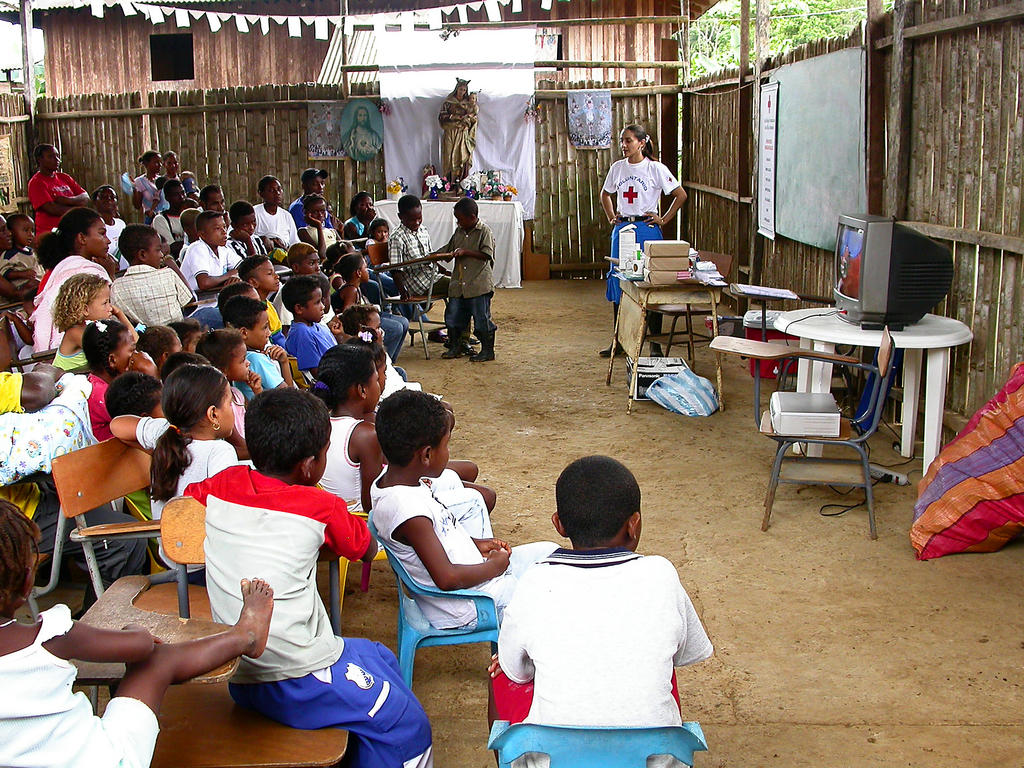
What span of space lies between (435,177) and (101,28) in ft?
24.7

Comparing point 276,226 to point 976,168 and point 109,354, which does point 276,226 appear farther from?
point 976,168

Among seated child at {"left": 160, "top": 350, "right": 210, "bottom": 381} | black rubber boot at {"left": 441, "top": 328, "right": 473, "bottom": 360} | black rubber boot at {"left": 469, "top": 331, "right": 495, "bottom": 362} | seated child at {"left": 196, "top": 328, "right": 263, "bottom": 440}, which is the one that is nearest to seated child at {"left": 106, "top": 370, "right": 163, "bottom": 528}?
seated child at {"left": 160, "top": 350, "right": 210, "bottom": 381}

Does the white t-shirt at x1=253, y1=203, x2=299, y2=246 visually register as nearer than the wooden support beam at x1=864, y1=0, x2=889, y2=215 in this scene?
No

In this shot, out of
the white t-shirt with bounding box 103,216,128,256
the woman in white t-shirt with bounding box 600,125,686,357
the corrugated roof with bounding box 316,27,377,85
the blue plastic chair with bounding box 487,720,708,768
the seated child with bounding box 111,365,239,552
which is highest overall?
the corrugated roof with bounding box 316,27,377,85

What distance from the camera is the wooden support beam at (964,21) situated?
4.55m

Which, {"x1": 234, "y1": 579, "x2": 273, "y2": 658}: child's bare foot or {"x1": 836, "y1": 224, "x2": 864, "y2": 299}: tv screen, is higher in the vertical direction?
{"x1": 836, "y1": 224, "x2": 864, "y2": 299}: tv screen

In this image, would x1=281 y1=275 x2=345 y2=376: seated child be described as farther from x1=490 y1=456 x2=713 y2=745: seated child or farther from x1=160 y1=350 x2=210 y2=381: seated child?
x1=490 y1=456 x2=713 y2=745: seated child

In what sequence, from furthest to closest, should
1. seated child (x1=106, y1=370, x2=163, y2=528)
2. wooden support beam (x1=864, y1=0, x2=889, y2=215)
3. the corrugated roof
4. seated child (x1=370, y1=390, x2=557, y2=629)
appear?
1. the corrugated roof
2. wooden support beam (x1=864, y1=0, x2=889, y2=215)
3. seated child (x1=106, y1=370, x2=163, y2=528)
4. seated child (x1=370, y1=390, x2=557, y2=629)

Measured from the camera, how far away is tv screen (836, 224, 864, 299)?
496 centimetres

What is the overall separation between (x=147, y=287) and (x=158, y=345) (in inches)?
58.0

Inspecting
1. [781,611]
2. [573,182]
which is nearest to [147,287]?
[781,611]

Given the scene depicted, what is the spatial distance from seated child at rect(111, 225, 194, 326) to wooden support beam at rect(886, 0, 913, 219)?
13.1 ft

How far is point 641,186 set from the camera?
338 inches

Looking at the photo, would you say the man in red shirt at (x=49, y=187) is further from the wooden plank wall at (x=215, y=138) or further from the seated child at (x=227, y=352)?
the seated child at (x=227, y=352)
